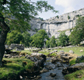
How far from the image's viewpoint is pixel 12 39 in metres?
56.6

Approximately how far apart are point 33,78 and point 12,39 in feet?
164

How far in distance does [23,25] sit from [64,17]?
556 feet

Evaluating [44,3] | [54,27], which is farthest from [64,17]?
[44,3]

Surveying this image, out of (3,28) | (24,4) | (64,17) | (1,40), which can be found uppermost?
(64,17)

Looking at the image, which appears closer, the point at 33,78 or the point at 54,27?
the point at 33,78

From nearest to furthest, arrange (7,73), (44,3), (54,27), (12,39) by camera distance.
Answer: (7,73) → (44,3) → (12,39) → (54,27)

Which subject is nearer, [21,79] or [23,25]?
[21,79]

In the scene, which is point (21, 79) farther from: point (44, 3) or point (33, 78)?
point (44, 3)

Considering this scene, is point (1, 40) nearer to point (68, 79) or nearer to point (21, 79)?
point (21, 79)

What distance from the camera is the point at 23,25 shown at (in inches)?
472

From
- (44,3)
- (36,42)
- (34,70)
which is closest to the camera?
(44,3)

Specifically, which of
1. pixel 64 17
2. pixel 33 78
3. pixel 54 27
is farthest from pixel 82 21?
pixel 64 17

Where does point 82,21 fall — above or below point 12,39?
above

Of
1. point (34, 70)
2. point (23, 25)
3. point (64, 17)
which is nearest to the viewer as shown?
point (23, 25)
